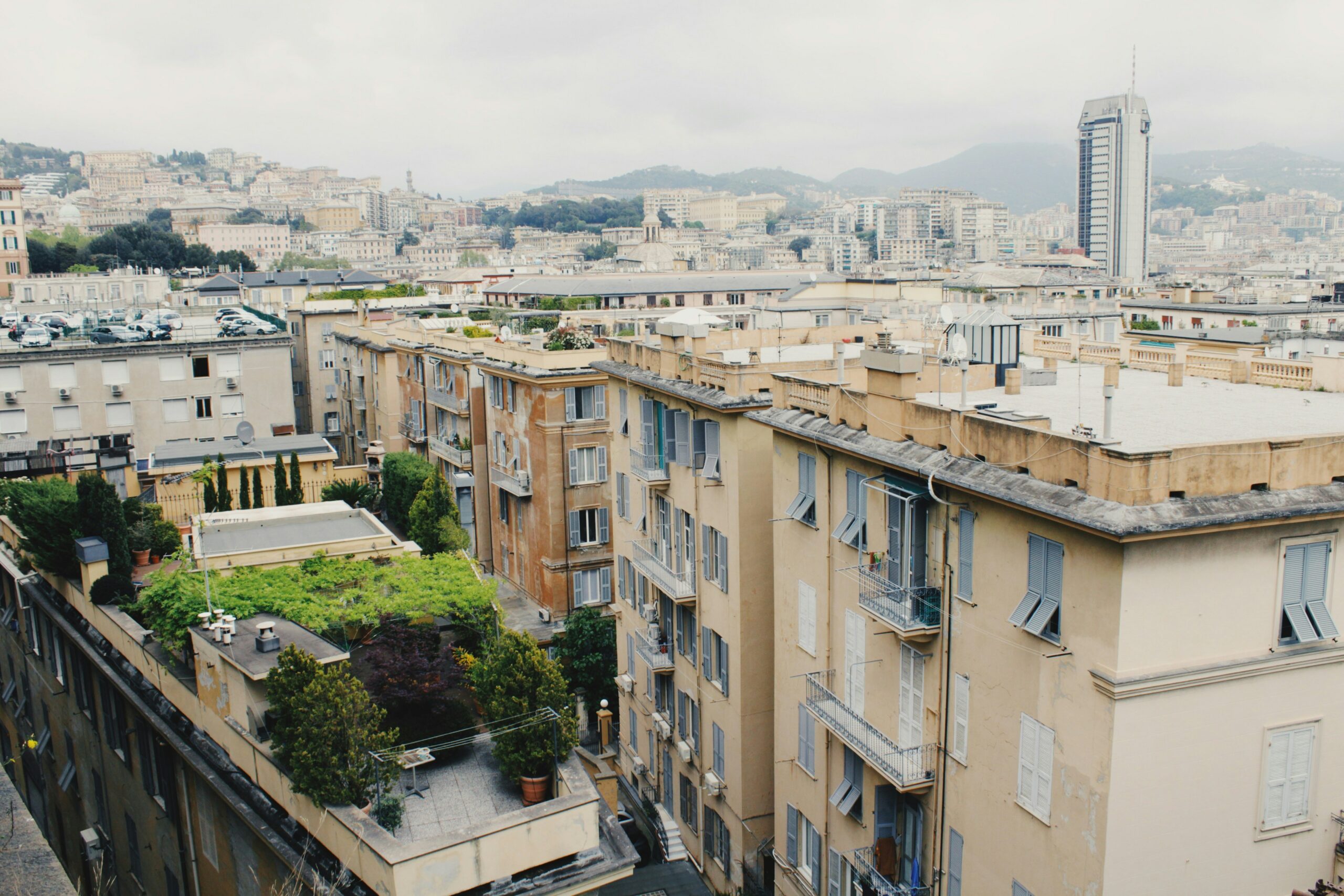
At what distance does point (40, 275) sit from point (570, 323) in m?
99.6

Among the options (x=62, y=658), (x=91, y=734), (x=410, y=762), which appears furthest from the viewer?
(x=62, y=658)

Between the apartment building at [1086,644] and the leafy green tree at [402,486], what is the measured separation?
3248 cm

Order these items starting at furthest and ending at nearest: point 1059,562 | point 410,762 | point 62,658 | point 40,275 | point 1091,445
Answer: point 40,275, point 62,658, point 410,762, point 1059,562, point 1091,445

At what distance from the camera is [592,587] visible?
44.5 m

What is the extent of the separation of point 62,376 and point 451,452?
704 inches

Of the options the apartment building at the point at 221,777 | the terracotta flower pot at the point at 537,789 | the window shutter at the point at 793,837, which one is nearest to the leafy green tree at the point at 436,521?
the apartment building at the point at 221,777

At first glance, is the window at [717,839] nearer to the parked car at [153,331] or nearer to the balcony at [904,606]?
the balcony at [904,606]

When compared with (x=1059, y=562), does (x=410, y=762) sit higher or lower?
lower

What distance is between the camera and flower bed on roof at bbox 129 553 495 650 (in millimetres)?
23797

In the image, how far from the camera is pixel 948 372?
22.1 m

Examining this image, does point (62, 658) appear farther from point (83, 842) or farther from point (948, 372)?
point (948, 372)

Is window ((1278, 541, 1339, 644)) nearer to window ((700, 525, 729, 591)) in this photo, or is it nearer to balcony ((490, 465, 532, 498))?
window ((700, 525, 729, 591))

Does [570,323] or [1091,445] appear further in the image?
[570,323]

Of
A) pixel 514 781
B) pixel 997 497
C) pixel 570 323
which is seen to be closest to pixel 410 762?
pixel 514 781
